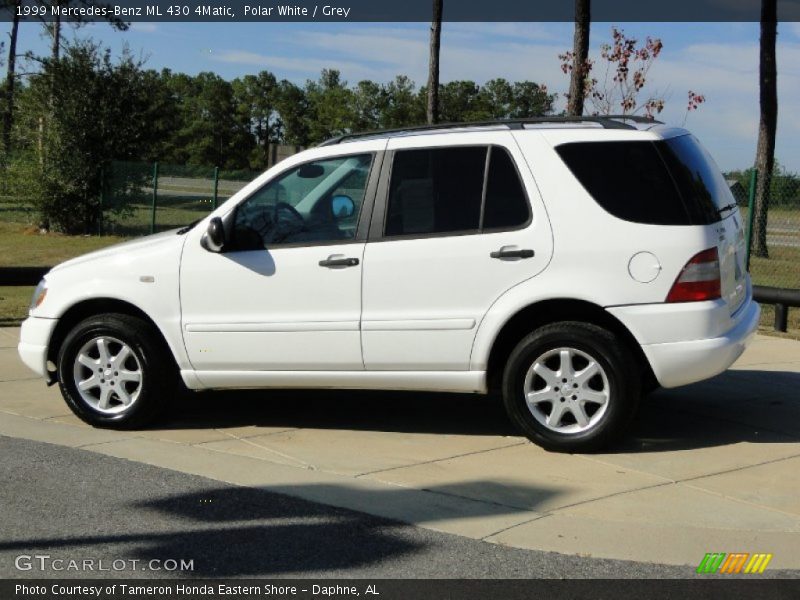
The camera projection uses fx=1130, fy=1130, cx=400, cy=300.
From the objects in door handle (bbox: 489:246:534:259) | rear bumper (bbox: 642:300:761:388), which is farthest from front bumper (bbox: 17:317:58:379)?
rear bumper (bbox: 642:300:761:388)

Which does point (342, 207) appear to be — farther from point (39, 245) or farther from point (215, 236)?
point (39, 245)

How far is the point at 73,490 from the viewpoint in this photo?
603 centimetres

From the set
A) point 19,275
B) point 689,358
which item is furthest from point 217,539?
point 19,275

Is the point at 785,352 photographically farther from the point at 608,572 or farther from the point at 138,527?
the point at 138,527

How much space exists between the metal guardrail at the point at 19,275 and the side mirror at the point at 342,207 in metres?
6.30

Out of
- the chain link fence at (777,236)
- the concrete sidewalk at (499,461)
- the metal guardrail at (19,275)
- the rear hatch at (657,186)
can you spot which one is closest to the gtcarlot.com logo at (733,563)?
the concrete sidewalk at (499,461)

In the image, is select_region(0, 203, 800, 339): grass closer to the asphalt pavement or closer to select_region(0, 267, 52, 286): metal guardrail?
select_region(0, 267, 52, 286): metal guardrail

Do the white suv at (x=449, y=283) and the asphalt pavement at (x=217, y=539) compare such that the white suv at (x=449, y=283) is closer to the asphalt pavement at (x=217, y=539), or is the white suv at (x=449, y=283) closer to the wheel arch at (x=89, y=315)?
the wheel arch at (x=89, y=315)

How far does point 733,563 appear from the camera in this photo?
4.95m

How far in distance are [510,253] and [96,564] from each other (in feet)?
9.96

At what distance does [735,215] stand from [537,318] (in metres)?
1.50

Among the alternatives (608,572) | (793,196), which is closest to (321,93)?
(793,196)

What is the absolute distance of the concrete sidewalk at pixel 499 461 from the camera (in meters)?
5.41

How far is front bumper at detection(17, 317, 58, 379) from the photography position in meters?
7.65
